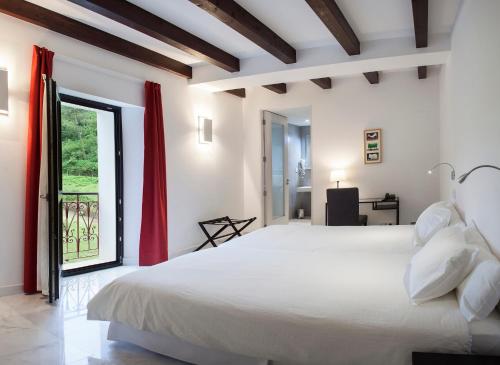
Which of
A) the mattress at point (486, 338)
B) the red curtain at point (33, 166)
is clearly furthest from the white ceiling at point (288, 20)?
the mattress at point (486, 338)

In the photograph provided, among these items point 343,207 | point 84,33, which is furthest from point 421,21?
point 84,33

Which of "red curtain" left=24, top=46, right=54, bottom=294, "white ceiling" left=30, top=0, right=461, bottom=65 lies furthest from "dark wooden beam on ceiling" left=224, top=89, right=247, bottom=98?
"red curtain" left=24, top=46, right=54, bottom=294

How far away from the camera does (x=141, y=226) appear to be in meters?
4.59

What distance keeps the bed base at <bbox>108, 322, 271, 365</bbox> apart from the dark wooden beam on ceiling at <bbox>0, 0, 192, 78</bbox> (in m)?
2.77

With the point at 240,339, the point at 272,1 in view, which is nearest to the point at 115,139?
the point at 272,1

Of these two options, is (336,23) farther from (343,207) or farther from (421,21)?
(343,207)

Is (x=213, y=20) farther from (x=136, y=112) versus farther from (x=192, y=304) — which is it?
(x=192, y=304)

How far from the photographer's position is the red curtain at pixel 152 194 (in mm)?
4594

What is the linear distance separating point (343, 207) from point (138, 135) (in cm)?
299

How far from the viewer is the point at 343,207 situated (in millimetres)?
5410

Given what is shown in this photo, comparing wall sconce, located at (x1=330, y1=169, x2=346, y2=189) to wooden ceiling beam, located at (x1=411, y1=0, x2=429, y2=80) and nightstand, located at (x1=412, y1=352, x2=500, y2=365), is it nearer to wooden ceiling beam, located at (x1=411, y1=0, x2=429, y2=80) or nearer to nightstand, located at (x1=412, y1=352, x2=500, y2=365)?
Result: wooden ceiling beam, located at (x1=411, y1=0, x2=429, y2=80)

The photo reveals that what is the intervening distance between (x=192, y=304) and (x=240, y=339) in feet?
1.04

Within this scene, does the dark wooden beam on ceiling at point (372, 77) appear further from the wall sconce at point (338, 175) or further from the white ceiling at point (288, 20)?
the wall sconce at point (338, 175)

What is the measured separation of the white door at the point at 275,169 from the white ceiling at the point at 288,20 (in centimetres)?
251
